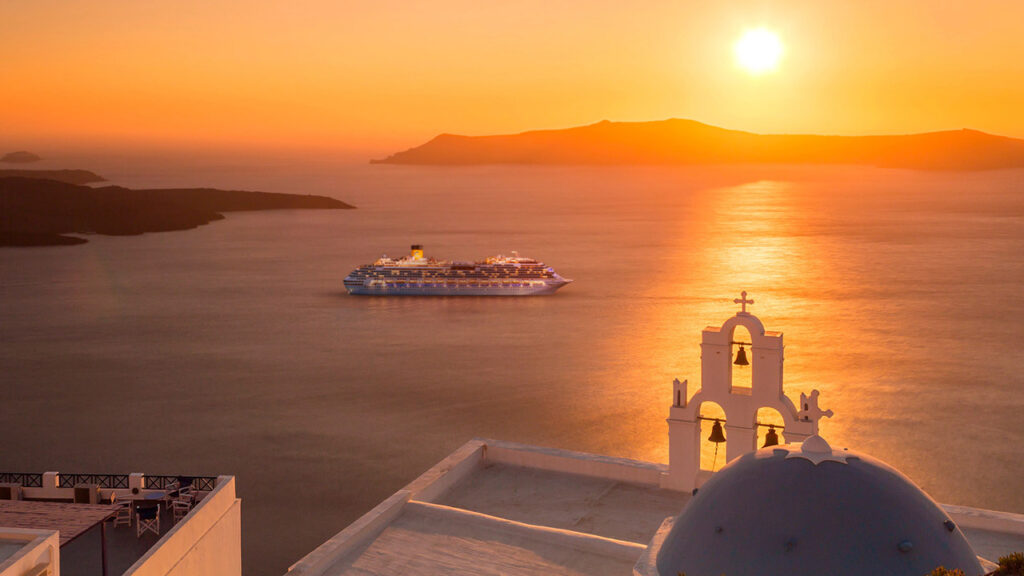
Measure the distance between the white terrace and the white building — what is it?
1300mm

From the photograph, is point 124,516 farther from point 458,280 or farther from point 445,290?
point 458,280

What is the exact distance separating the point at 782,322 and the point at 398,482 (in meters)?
21.7

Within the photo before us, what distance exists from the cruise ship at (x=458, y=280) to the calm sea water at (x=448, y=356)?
2.54ft

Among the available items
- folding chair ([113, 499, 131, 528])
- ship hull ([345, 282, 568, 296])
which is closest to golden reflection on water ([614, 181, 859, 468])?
ship hull ([345, 282, 568, 296])

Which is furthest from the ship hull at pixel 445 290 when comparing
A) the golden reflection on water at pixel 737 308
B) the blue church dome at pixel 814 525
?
the blue church dome at pixel 814 525

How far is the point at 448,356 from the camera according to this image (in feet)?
103

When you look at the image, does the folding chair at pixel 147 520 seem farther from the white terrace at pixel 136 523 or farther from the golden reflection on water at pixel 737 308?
the golden reflection on water at pixel 737 308

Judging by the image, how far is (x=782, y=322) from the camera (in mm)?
37312

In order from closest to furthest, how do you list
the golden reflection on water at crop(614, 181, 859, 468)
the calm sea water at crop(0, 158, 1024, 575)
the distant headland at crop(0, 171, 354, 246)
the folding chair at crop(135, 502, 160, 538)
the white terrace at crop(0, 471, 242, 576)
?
the white terrace at crop(0, 471, 242, 576), the folding chair at crop(135, 502, 160, 538), the calm sea water at crop(0, 158, 1024, 575), the golden reflection on water at crop(614, 181, 859, 468), the distant headland at crop(0, 171, 354, 246)

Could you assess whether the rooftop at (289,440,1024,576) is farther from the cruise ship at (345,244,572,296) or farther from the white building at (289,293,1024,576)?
the cruise ship at (345,244,572,296)

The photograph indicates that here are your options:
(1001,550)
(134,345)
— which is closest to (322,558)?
(1001,550)

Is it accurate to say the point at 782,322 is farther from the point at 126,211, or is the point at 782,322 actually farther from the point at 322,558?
the point at 126,211

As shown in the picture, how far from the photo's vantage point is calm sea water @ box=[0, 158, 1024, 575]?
20.9 metres

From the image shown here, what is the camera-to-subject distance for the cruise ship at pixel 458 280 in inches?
1702
